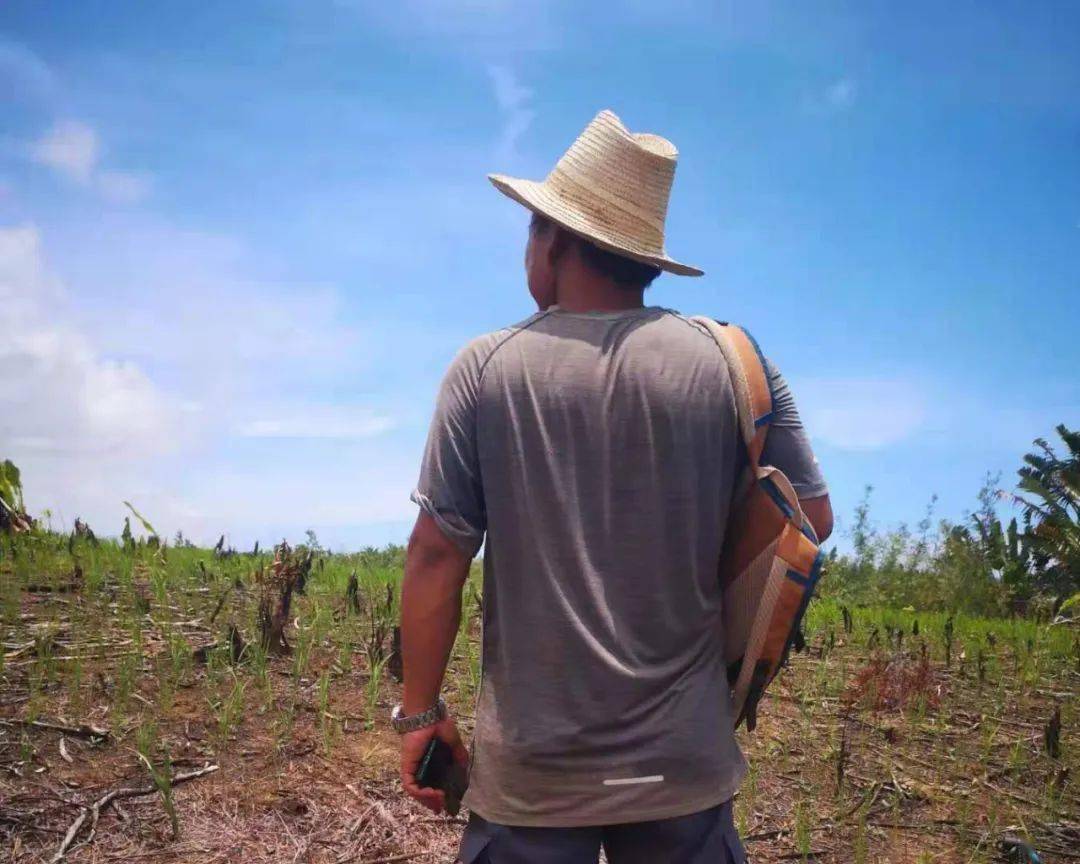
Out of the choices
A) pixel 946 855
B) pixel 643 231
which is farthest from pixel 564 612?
pixel 946 855

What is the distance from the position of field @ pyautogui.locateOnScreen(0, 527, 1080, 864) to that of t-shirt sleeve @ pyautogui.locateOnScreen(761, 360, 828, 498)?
8.68 feet

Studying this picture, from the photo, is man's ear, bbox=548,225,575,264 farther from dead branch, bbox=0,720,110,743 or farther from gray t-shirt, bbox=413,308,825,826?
dead branch, bbox=0,720,110,743

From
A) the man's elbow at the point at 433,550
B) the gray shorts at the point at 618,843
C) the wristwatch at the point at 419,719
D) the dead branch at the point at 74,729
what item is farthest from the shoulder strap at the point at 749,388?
the dead branch at the point at 74,729

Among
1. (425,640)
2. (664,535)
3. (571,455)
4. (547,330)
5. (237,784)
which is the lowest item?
(237,784)

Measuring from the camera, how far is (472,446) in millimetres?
2629

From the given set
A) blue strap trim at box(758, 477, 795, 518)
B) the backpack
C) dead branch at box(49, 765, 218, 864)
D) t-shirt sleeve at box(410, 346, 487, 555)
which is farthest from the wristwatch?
dead branch at box(49, 765, 218, 864)

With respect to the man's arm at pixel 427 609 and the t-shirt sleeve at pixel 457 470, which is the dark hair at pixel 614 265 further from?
the man's arm at pixel 427 609

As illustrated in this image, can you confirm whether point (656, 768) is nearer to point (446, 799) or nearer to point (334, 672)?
point (446, 799)

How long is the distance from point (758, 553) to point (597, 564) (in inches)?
19.9

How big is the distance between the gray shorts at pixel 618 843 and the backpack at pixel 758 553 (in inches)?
13.3

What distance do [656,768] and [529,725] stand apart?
0.32 meters

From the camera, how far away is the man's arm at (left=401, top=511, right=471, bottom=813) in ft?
8.63

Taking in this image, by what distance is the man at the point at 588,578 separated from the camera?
2.43m

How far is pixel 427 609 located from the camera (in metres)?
2.63
